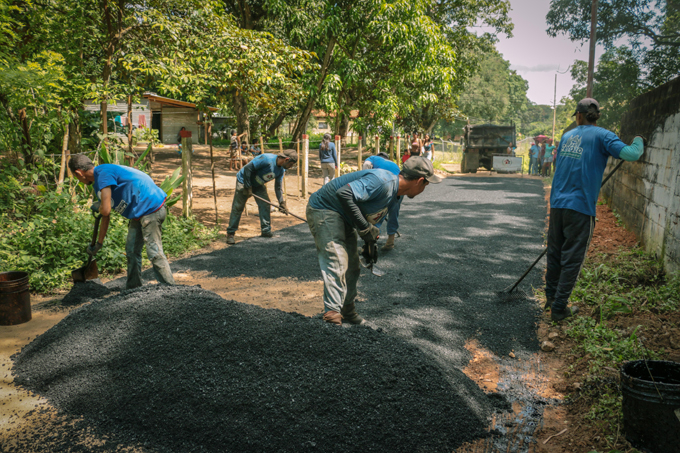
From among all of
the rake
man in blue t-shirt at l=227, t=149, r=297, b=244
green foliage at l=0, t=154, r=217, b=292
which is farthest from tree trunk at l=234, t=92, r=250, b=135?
the rake

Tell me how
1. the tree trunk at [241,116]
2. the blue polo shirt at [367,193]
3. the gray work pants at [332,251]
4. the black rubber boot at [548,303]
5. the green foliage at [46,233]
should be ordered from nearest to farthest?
the blue polo shirt at [367,193]
the gray work pants at [332,251]
the black rubber boot at [548,303]
the green foliage at [46,233]
the tree trunk at [241,116]

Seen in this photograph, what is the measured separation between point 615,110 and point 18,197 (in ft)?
81.9

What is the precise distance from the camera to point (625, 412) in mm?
2334

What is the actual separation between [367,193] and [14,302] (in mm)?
3323

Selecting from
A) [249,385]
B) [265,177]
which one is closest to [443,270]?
[265,177]

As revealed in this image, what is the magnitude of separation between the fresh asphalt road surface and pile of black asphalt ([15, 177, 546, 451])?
28 millimetres

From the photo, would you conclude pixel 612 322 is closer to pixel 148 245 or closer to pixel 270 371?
pixel 270 371

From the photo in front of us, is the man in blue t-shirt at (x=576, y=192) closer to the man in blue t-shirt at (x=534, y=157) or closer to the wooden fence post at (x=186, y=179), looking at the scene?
the wooden fence post at (x=186, y=179)

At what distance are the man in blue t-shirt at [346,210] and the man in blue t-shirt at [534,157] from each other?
708 inches

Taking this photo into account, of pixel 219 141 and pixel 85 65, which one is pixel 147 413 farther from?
pixel 219 141

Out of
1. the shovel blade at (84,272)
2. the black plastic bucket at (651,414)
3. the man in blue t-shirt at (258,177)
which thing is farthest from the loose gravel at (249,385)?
the man in blue t-shirt at (258,177)

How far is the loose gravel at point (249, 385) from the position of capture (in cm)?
240

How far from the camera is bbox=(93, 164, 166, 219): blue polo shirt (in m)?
3.89

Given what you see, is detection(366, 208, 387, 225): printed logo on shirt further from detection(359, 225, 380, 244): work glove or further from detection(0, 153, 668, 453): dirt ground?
detection(0, 153, 668, 453): dirt ground
